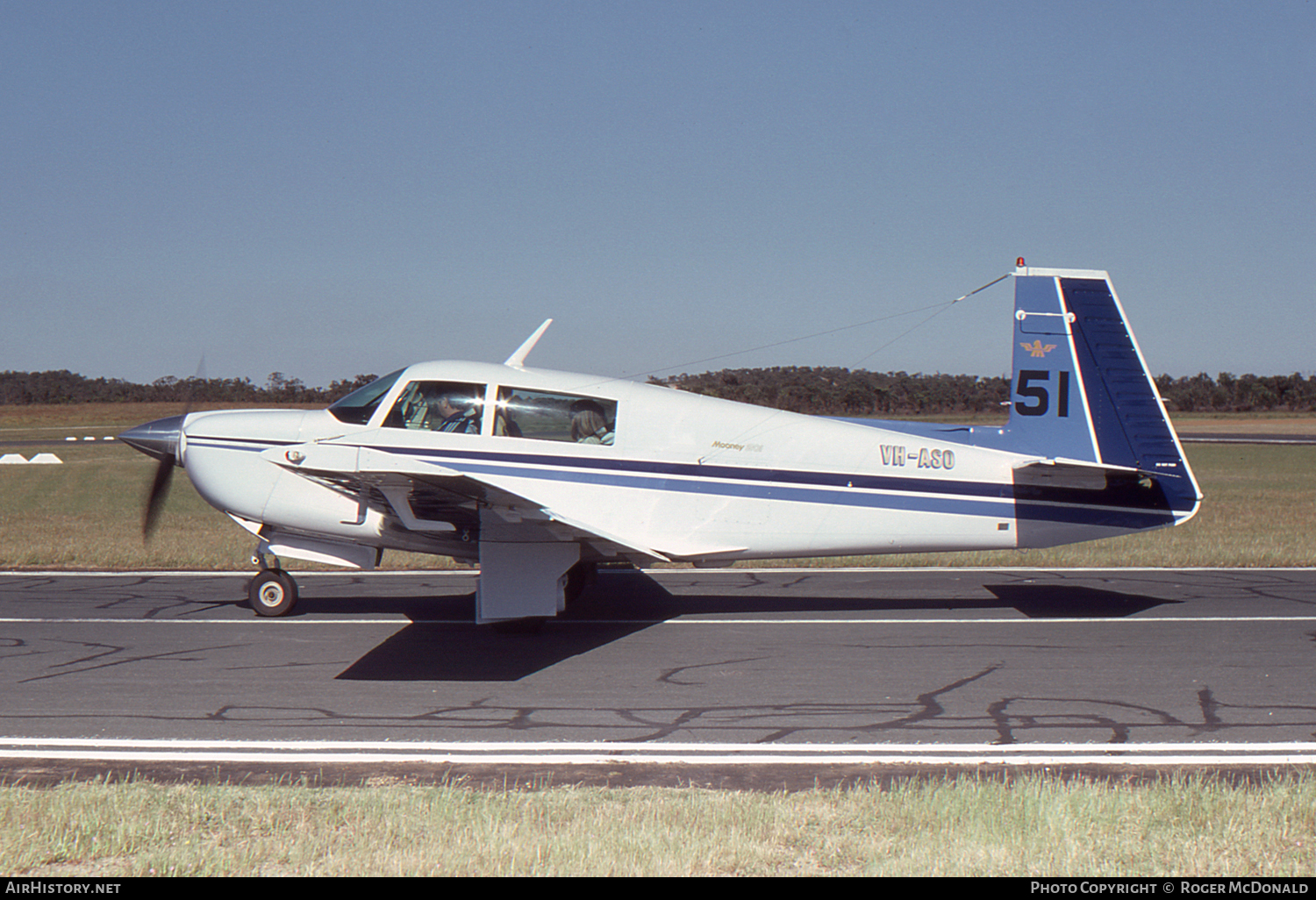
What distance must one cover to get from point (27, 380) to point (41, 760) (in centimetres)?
14778

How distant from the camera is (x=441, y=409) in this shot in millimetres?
9367

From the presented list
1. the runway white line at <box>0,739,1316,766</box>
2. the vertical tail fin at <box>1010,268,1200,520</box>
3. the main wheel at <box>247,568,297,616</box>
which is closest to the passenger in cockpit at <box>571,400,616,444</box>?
the main wheel at <box>247,568,297,616</box>

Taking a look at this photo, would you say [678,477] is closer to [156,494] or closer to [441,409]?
[441,409]

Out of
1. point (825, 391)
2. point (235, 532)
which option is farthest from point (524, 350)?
point (825, 391)

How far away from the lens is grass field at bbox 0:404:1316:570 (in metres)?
13.9

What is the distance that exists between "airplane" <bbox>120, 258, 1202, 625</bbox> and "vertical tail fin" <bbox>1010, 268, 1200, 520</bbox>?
0.02 m

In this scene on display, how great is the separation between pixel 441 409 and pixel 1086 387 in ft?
20.7

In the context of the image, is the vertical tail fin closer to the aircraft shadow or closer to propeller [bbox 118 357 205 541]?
the aircraft shadow

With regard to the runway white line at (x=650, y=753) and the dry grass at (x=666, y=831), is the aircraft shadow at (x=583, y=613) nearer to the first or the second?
the runway white line at (x=650, y=753)

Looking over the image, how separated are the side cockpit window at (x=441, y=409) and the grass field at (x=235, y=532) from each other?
17.3 feet

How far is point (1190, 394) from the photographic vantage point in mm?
109312

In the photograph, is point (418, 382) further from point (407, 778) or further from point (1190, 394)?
point (1190, 394)

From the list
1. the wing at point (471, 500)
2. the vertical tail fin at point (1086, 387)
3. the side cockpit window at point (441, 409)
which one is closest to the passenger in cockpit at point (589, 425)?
the wing at point (471, 500)

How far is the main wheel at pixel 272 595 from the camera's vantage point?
1001 centimetres
